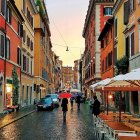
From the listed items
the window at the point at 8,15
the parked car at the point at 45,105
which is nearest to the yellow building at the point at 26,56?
the parked car at the point at 45,105

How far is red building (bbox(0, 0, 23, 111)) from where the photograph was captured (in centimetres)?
3302

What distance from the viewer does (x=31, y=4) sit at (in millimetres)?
55094

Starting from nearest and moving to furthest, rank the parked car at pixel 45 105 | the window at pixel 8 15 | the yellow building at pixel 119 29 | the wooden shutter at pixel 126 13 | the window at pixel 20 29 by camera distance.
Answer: the wooden shutter at pixel 126 13 → the yellow building at pixel 119 29 → the window at pixel 8 15 → the window at pixel 20 29 → the parked car at pixel 45 105

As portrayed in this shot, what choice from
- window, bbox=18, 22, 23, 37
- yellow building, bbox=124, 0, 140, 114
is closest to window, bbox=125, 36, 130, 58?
yellow building, bbox=124, 0, 140, 114

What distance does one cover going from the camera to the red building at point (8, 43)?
33.0 m

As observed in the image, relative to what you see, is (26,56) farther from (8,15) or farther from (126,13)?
(126,13)

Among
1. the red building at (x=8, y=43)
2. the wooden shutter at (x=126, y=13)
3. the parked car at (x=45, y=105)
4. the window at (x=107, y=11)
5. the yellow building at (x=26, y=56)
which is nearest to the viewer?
the wooden shutter at (x=126, y=13)

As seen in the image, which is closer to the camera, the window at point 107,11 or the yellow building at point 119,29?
the yellow building at point 119,29

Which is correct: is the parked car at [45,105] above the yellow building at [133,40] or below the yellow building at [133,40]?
below

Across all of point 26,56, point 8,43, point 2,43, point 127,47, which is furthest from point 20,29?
point 127,47

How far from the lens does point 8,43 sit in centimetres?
3609

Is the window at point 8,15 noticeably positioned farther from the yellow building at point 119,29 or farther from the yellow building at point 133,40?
the yellow building at point 133,40

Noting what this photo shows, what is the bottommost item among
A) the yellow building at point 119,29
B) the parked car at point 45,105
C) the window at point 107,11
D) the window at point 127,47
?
the parked car at point 45,105

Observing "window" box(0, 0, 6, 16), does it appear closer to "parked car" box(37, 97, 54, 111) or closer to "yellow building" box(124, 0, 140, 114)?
"yellow building" box(124, 0, 140, 114)
